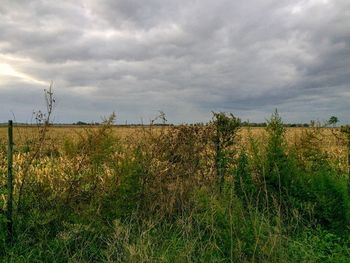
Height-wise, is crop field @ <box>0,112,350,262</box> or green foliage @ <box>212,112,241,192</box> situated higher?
green foliage @ <box>212,112,241,192</box>

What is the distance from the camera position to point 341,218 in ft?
25.9

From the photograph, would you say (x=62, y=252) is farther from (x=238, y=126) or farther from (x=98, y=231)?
(x=238, y=126)

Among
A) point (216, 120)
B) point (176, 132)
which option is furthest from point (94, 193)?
point (216, 120)

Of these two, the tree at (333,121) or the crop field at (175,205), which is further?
the tree at (333,121)

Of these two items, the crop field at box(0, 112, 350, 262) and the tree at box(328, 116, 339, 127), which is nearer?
the crop field at box(0, 112, 350, 262)

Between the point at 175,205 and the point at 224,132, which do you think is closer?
the point at 175,205

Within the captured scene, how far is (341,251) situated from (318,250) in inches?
14.3

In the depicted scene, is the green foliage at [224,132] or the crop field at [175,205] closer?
the crop field at [175,205]

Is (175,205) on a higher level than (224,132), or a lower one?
lower

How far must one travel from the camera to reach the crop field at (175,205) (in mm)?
5996

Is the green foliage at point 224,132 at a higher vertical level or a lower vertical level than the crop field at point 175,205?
higher

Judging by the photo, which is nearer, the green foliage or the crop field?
the crop field

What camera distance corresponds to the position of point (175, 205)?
7906 millimetres

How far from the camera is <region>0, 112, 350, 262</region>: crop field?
600 cm
